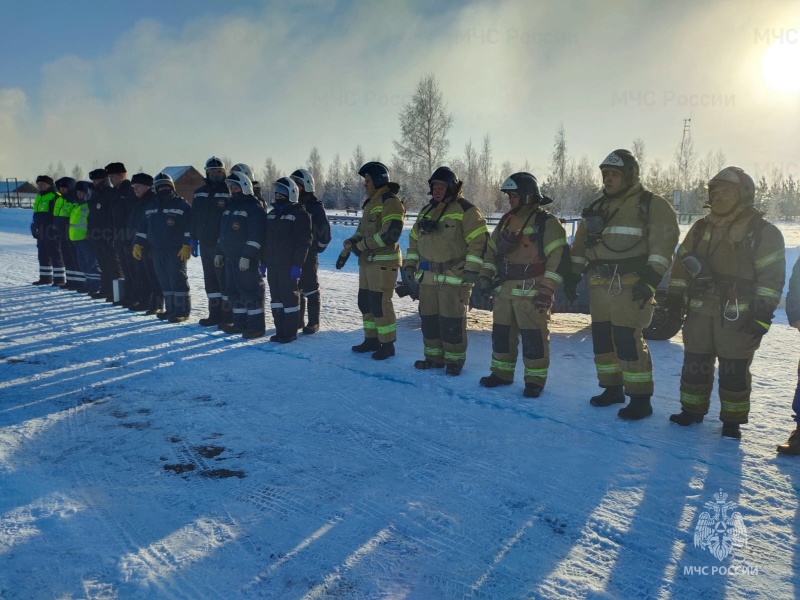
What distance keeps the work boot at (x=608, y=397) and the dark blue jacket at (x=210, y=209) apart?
572 cm

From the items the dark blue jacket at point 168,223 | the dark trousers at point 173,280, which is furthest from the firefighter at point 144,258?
the dark trousers at point 173,280

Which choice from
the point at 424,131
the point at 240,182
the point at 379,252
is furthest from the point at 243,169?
the point at 424,131

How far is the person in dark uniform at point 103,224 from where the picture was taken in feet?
31.5

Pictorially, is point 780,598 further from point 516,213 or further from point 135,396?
point 135,396

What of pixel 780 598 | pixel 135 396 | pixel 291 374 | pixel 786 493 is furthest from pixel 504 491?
pixel 135 396

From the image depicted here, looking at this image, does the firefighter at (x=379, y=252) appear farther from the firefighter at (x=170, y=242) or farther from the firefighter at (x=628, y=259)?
the firefighter at (x=170, y=242)

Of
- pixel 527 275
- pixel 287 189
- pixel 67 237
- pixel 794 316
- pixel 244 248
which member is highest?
pixel 287 189

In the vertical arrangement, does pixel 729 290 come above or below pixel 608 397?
above

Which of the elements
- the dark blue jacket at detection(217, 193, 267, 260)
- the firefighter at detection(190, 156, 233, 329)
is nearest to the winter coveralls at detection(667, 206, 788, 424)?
the dark blue jacket at detection(217, 193, 267, 260)

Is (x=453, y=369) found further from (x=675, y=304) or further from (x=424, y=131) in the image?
(x=424, y=131)

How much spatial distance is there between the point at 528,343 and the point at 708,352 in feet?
4.96

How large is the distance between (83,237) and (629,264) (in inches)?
383

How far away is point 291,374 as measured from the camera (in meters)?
5.81

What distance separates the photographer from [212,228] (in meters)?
7.98
